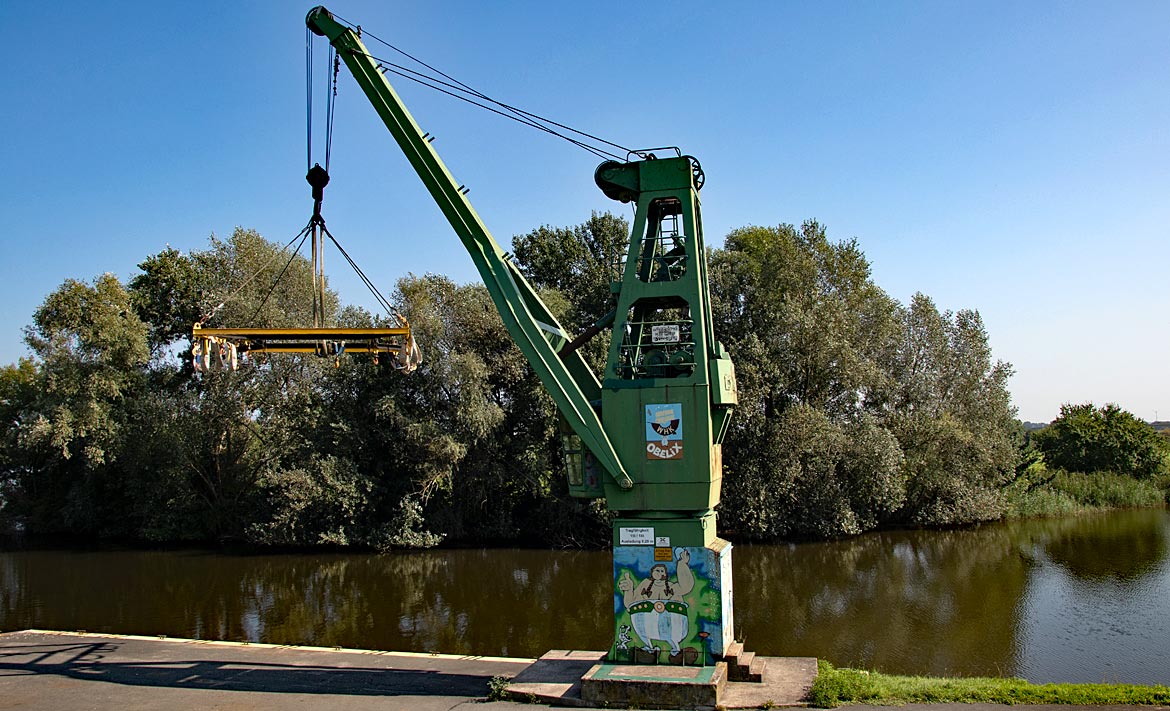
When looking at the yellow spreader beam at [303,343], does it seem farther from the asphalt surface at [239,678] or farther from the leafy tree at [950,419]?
the leafy tree at [950,419]

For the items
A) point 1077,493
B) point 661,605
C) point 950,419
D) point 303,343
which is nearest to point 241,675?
point 303,343

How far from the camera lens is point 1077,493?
35.9 meters

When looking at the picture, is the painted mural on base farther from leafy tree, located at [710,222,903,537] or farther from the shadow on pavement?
leafy tree, located at [710,222,903,537]

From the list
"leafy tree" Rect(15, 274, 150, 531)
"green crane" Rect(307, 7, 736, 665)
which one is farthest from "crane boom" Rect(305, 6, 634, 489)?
"leafy tree" Rect(15, 274, 150, 531)

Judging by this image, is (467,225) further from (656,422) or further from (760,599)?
(760,599)

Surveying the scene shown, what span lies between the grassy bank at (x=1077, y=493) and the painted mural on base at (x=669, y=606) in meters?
27.6

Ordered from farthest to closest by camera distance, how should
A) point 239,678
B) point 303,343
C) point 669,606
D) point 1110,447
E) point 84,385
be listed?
point 1110,447 → point 84,385 → point 303,343 → point 239,678 → point 669,606

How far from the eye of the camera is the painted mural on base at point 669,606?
10.1 metres

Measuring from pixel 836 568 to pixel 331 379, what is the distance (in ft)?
59.2

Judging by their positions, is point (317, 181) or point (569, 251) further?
point (569, 251)

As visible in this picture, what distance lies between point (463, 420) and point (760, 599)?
12.1 m

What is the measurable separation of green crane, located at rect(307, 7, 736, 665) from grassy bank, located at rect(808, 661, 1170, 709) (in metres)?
1.39

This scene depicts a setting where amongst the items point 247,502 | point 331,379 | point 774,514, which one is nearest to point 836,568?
point 774,514

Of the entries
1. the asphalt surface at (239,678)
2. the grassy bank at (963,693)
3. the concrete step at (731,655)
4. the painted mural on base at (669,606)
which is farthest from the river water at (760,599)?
the painted mural on base at (669,606)
